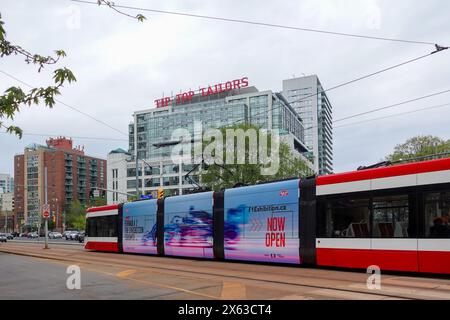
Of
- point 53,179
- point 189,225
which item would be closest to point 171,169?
point 53,179

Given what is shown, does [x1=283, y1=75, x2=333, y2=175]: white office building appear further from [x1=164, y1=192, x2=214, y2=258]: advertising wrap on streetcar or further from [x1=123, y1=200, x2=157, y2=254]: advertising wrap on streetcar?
[x1=164, y1=192, x2=214, y2=258]: advertising wrap on streetcar

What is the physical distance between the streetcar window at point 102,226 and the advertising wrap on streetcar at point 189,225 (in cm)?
651

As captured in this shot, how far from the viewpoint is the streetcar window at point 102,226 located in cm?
2978

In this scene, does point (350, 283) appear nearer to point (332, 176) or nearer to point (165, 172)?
point (332, 176)

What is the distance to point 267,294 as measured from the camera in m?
10.2

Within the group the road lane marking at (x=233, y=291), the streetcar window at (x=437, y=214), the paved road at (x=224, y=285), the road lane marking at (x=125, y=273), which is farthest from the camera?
the road lane marking at (x=125, y=273)

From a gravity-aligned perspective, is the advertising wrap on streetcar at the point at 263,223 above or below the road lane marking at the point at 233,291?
above

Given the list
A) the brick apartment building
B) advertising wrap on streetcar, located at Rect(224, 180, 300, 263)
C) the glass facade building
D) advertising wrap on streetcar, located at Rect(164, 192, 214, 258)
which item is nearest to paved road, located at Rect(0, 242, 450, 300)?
Answer: advertising wrap on streetcar, located at Rect(224, 180, 300, 263)

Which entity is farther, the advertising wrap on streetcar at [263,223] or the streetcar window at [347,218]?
the advertising wrap on streetcar at [263,223]

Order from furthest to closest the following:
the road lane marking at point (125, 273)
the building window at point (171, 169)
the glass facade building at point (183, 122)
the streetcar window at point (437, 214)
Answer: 1. the building window at point (171, 169)
2. the glass facade building at point (183, 122)
3. the road lane marking at point (125, 273)
4. the streetcar window at point (437, 214)

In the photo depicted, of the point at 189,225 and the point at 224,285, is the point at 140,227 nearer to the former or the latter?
the point at 189,225

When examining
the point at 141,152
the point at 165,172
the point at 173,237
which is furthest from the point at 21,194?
the point at 173,237

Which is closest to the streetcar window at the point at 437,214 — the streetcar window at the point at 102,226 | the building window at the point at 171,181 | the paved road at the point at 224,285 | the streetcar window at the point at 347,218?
the paved road at the point at 224,285

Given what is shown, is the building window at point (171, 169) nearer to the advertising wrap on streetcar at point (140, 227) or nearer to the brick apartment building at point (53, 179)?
the brick apartment building at point (53, 179)
